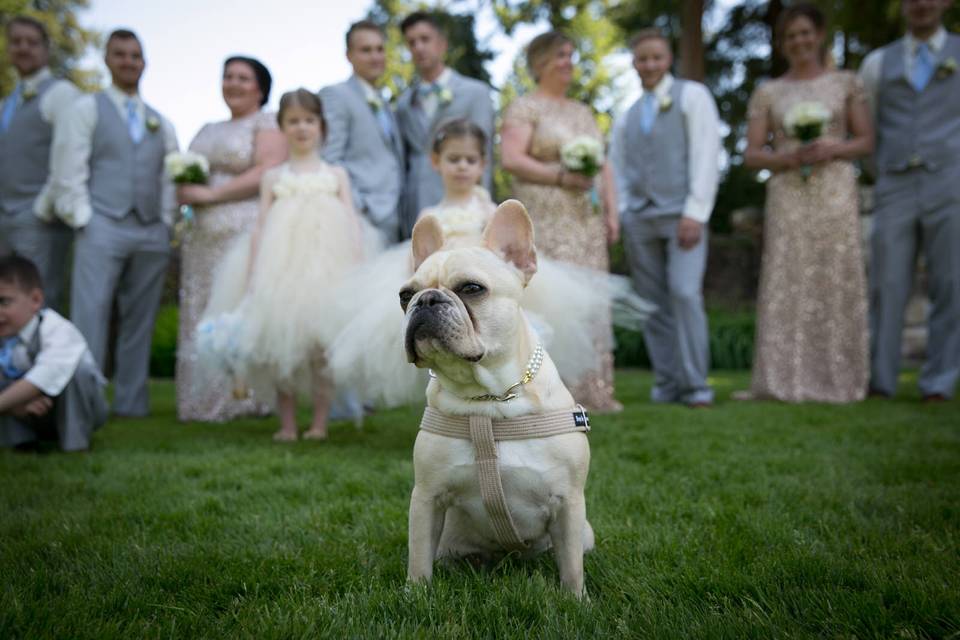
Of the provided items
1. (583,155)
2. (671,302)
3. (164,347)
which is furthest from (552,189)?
(164,347)

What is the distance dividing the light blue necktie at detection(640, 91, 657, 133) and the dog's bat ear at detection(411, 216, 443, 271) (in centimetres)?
471

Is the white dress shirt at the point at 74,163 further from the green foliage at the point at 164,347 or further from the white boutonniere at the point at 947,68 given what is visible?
the white boutonniere at the point at 947,68

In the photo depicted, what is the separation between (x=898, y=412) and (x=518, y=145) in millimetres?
3637

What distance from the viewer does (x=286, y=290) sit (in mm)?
4723

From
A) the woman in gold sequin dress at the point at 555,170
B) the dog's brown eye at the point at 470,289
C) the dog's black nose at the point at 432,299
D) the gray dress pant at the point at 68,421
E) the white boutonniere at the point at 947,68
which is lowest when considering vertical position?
the gray dress pant at the point at 68,421

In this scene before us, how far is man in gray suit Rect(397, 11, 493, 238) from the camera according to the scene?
19.4 feet

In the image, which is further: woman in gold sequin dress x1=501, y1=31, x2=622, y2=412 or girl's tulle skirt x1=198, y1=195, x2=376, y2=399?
woman in gold sequin dress x1=501, y1=31, x2=622, y2=412

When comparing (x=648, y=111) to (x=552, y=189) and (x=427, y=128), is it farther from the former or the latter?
(x=427, y=128)

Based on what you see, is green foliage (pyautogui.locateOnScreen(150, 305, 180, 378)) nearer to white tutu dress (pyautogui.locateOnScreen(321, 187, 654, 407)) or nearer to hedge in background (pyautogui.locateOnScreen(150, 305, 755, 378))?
hedge in background (pyautogui.locateOnScreen(150, 305, 755, 378))

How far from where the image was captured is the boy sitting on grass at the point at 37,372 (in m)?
4.33

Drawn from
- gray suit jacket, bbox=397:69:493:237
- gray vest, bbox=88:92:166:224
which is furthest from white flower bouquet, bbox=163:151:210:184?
gray suit jacket, bbox=397:69:493:237

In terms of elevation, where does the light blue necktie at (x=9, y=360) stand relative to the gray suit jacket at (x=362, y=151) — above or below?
below

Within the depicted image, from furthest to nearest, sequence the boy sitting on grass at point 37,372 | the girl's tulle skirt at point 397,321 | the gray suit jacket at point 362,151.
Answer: the gray suit jacket at point 362,151, the boy sitting on grass at point 37,372, the girl's tulle skirt at point 397,321

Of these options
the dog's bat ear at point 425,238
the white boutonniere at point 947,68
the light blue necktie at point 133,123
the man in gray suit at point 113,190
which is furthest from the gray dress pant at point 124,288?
the white boutonniere at point 947,68
